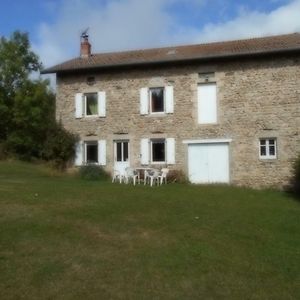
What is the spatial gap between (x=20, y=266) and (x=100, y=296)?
1.66 meters

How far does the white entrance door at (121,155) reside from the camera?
22.1 meters

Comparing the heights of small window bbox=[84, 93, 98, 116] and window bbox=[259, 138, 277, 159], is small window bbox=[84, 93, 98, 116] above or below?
above

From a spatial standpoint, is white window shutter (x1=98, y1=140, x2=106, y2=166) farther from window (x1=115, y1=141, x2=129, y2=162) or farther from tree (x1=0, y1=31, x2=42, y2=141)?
tree (x1=0, y1=31, x2=42, y2=141)

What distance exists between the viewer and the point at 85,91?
2300cm

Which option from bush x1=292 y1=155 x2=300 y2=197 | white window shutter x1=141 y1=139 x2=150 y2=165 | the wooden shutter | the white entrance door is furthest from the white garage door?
the white entrance door

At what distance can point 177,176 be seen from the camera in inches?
823

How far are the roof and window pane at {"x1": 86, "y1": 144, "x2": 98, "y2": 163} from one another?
3692 mm

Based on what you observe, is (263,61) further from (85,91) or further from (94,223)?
(94,223)

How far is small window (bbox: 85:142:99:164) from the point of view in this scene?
22.8 meters

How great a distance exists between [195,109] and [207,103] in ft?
1.93

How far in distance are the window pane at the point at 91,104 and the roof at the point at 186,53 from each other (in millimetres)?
1364

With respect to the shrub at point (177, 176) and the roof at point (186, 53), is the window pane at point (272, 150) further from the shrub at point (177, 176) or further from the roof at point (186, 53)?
the roof at point (186, 53)

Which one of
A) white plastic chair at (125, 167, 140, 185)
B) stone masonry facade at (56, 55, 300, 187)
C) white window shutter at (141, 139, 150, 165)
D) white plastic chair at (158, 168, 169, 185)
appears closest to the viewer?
stone masonry facade at (56, 55, 300, 187)

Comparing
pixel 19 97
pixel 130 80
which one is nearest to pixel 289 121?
pixel 130 80
